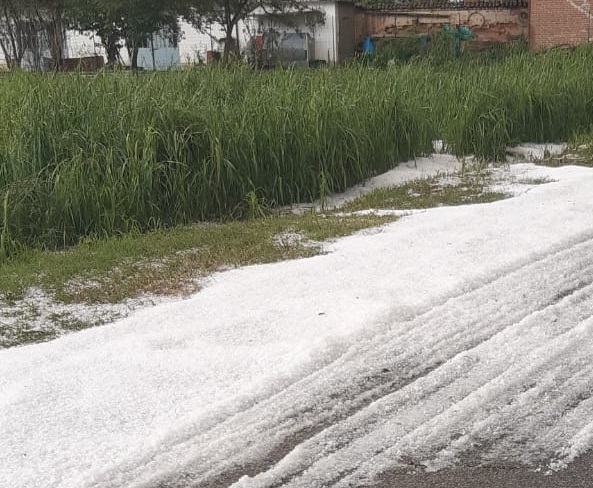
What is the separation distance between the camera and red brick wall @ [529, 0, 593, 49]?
23188mm

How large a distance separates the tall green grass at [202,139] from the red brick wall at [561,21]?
15.5 meters

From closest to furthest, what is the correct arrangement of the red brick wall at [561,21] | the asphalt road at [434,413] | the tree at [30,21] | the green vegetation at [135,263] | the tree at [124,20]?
the asphalt road at [434,413] → the green vegetation at [135,263] → the tree at [30,21] → the tree at [124,20] → the red brick wall at [561,21]

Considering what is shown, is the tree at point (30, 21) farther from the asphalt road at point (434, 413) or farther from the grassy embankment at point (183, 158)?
the asphalt road at point (434, 413)

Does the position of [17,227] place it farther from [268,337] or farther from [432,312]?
[432,312]

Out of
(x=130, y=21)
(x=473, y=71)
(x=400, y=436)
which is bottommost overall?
(x=400, y=436)

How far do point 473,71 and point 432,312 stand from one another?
8.08 meters

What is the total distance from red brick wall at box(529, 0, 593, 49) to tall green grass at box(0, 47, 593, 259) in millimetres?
15480

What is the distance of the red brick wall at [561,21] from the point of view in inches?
913

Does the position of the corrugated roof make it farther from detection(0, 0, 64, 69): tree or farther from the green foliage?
the green foliage

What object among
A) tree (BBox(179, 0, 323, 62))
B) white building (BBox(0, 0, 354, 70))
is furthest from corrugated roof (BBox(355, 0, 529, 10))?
tree (BBox(179, 0, 323, 62))

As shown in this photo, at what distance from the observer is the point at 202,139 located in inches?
249

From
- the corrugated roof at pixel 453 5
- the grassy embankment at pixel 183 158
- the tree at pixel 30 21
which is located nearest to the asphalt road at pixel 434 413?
the grassy embankment at pixel 183 158

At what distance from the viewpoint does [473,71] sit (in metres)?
11.2

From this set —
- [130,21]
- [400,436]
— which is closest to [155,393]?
[400,436]
